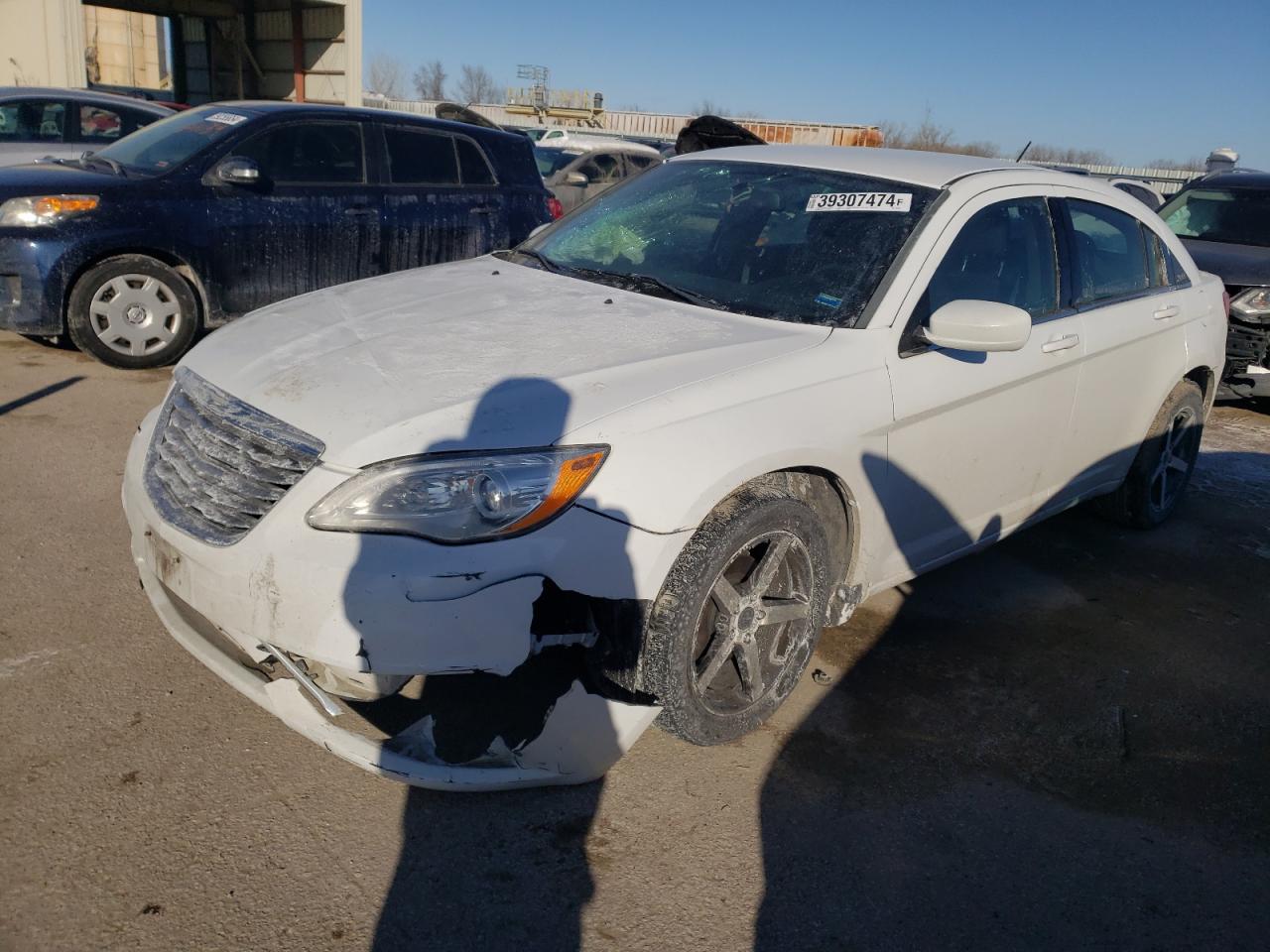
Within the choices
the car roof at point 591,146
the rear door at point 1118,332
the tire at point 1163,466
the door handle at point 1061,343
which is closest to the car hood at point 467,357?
the door handle at point 1061,343

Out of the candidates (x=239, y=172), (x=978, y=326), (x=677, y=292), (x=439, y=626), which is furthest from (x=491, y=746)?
(x=239, y=172)

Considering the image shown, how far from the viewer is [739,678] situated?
3070 mm

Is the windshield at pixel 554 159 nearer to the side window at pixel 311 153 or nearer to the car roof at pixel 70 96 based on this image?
the car roof at pixel 70 96

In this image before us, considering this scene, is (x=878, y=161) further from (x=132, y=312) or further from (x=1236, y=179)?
(x=1236, y=179)

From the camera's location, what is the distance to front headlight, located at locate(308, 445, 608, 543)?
7.96ft

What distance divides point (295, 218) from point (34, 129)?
176 inches

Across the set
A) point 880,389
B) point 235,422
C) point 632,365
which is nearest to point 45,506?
point 235,422

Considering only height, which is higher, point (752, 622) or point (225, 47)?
point (225, 47)

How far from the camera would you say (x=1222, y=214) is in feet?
29.7

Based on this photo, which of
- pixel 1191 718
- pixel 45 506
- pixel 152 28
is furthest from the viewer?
pixel 152 28

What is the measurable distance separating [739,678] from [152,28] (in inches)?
1838

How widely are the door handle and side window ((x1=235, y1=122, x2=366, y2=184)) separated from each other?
4965 mm

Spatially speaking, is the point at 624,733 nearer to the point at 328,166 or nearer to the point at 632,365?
the point at 632,365

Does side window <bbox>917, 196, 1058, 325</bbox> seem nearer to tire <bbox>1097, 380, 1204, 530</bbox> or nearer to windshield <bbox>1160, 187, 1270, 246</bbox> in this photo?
tire <bbox>1097, 380, 1204, 530</bbox>
